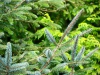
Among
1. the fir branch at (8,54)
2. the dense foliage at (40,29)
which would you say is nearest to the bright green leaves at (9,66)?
the fir branch at (8,54)

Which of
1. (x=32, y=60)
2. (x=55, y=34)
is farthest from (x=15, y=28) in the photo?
(x=32, y=60)

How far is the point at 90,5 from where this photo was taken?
13.5 feet

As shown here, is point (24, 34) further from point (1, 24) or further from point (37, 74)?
point (37, 74)

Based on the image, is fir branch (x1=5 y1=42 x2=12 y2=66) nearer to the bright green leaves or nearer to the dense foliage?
the bright green leaves

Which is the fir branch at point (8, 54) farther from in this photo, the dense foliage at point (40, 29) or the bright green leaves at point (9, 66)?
the dense foliage at point (40, 29)

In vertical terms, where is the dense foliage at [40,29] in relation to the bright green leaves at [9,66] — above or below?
above

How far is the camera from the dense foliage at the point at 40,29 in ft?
7.93

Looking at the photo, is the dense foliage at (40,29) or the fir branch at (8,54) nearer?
the fir branch at (8,54)

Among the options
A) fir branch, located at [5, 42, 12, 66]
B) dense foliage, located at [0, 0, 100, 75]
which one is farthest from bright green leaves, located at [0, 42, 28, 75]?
dense foliage, located at [0, 0, 100, 75]

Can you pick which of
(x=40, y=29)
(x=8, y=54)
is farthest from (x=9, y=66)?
(x=40, y=29)

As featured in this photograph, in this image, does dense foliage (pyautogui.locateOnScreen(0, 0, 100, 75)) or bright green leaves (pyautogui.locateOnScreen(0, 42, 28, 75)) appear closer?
bright green leaves (pyautogui.locateOnScreen(0, 42, 28, 75))

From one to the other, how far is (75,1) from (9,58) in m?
2.65

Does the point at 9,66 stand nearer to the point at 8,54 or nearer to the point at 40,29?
the point at 8,54

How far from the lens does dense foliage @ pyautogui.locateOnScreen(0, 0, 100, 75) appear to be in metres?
2.42
